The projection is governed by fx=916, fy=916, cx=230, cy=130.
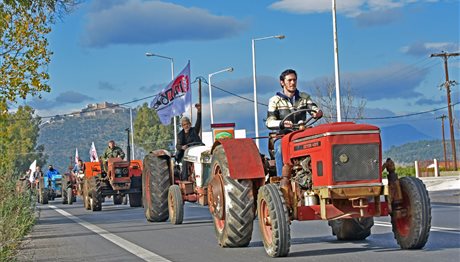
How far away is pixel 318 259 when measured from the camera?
10414 mm

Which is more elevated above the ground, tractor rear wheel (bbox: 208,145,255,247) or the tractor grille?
the tractor grille

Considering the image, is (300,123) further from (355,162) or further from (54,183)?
(54,183)

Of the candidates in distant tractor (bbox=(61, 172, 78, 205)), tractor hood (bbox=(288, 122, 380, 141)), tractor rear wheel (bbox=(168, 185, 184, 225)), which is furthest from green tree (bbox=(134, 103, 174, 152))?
tractor hood (bbox=(288, 122, 380, 141))

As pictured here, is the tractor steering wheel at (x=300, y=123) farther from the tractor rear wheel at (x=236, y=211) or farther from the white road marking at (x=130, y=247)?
the white road marking at (x=130, y=247)

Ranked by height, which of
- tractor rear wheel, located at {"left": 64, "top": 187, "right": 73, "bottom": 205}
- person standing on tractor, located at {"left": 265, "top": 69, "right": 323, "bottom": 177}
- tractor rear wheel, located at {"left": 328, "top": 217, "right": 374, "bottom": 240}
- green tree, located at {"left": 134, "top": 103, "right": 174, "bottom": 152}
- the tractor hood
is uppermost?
green tree, located at {"left": 134, "top": 103, "right": 174, "bottom": 152}

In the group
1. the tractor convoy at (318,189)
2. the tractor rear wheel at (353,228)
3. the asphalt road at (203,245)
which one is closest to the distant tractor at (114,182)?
the asphalt road at (203,245)

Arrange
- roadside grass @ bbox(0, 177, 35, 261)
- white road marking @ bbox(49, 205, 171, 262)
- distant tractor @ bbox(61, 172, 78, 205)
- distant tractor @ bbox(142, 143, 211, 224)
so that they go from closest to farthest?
white road marking @ bbox(49, 205, 171, 262) < roadside grass @ bbox(0, 177, 35, 261) < distant tractor @ bbox(142, 143, 211, 224) < distant tractor @ bbox(61, 172, 78, 205)

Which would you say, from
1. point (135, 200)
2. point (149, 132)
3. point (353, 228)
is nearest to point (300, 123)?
point (353, 228)

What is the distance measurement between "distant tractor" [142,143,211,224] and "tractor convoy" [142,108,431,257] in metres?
4.64

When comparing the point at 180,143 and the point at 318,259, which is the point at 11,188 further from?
the point at 318,259

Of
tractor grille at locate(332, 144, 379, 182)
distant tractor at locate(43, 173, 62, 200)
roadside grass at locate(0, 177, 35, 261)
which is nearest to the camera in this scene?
tractor grille at locate(332, 144, 379, 182)

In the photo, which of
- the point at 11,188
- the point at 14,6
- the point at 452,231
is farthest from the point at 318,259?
the point at 14,6

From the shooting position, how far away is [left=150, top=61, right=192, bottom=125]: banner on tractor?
33.9 meters

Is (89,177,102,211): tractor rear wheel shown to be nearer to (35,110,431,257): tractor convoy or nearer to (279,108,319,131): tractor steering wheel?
(35,110,431,257): tractor convoy
